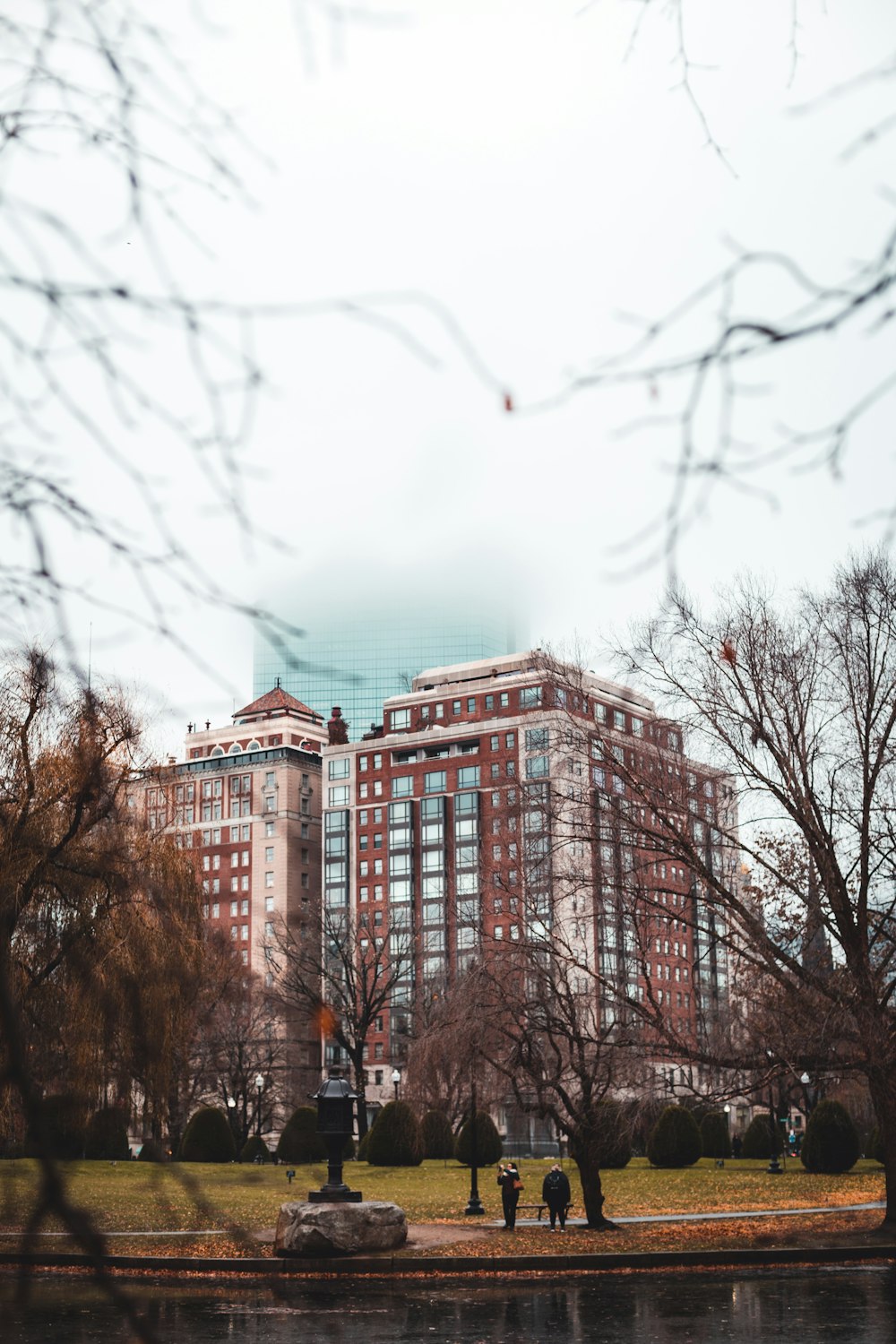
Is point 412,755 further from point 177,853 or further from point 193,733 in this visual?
point 177,853

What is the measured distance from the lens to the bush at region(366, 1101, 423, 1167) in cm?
4953

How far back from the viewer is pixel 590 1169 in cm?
2639

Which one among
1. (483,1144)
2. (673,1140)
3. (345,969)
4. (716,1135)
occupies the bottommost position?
(716,1135)

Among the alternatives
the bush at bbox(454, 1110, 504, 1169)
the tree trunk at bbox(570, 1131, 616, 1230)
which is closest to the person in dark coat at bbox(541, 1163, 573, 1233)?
the tree trunk at bbox(570, 1131, 616, 1230)

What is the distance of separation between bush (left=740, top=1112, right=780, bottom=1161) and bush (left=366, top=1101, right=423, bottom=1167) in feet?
49.8

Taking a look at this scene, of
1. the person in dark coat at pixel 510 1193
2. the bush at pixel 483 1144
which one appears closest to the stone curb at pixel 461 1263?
the person in dark coat at pixel 510 1193

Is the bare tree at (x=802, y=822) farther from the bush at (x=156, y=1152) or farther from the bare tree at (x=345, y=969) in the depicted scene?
the bare tree at (x=345, y=969)

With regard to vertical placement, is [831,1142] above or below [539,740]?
below

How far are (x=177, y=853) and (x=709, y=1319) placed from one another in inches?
758

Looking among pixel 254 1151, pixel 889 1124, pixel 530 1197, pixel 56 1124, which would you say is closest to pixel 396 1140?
pixel 254 1151

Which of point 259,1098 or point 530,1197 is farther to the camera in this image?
point 259,1098

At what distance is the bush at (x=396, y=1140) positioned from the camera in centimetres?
4953

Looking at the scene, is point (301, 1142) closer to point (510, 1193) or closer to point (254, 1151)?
point (254, 1151)

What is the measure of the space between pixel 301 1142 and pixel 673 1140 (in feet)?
44.2
